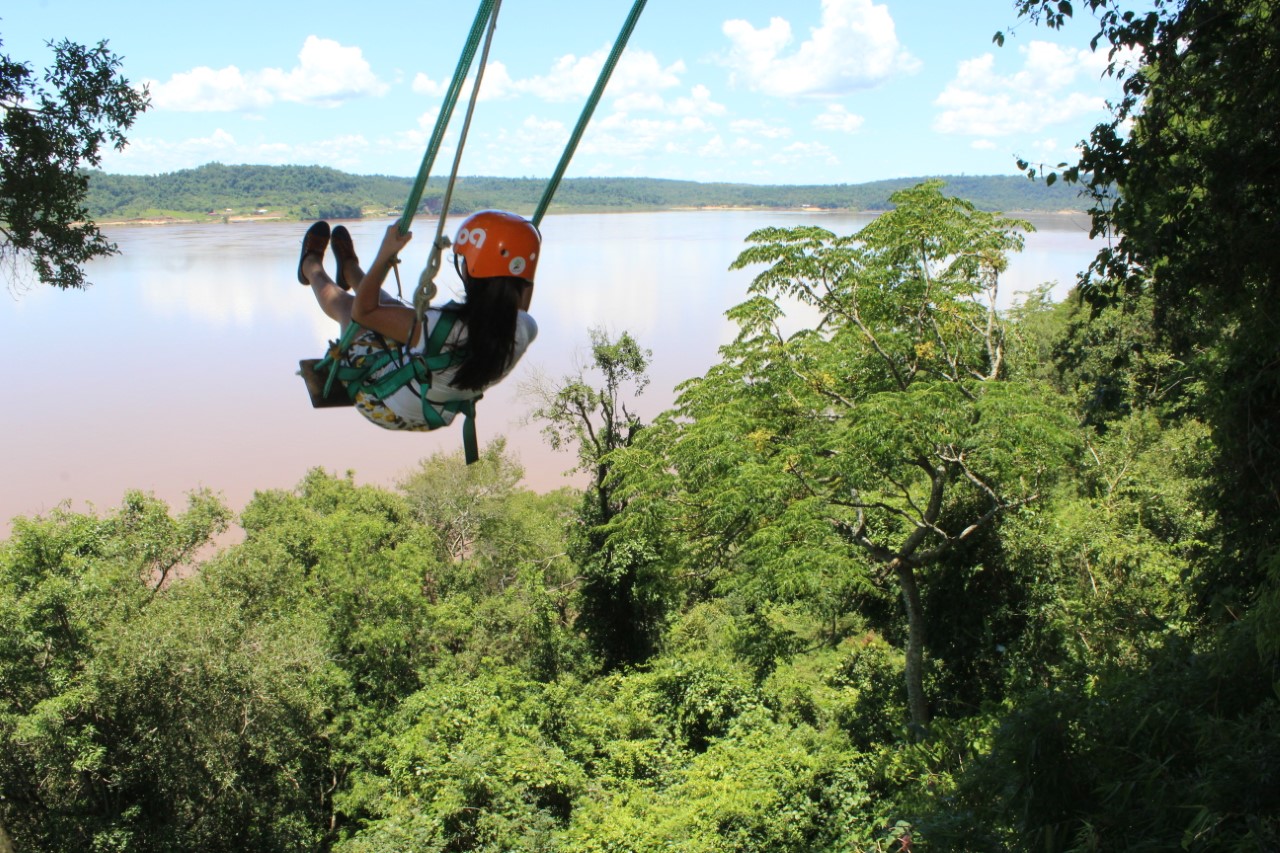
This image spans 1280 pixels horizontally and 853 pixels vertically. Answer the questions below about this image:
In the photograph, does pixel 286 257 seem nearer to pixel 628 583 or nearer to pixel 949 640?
pixel 628 583

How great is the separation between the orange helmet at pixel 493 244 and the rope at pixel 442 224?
0.05 m

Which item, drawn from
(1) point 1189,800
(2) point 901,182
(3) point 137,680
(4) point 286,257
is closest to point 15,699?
(3) point 137,680

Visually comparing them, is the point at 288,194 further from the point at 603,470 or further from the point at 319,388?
the point at 319,388

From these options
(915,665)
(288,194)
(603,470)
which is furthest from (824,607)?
(288,194)

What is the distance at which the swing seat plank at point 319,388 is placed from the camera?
2613 millimetres

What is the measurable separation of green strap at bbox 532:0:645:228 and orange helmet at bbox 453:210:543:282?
111 mm

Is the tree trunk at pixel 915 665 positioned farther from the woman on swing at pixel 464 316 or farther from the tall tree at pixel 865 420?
the woman on swing at pixel 464 316

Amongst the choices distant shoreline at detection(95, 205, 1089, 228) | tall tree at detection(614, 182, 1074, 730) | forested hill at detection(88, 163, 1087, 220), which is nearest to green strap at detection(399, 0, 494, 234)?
tall tree at detection(614, 182, 1074, 730)

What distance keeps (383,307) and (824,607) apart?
758 cm

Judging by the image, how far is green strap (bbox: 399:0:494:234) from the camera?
2134 mm

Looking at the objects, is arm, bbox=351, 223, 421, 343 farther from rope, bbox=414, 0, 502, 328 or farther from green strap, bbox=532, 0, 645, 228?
green strap, bbox=532, 0, 645, 228

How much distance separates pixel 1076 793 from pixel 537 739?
21.6ft

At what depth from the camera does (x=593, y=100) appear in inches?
94.3

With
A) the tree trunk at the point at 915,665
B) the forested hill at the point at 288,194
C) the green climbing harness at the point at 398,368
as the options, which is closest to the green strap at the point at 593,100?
the green climbing harness at the point at 398,368
